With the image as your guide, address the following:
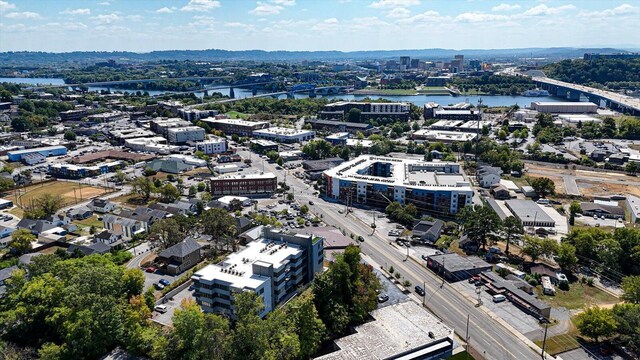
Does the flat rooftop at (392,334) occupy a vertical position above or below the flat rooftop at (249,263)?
below

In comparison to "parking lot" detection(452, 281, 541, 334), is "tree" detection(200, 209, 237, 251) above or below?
above

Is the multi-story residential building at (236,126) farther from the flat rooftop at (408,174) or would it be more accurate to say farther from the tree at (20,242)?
the tree at (20,242)

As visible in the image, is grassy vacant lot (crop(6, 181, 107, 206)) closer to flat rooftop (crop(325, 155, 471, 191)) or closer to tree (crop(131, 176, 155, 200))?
tree (crop(131, 176, 155, 200))

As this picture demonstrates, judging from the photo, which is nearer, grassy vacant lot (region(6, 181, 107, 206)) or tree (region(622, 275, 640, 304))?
tree (region(622, 275, 640, 304))

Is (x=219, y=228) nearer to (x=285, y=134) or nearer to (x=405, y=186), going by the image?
(x=405, y=186)

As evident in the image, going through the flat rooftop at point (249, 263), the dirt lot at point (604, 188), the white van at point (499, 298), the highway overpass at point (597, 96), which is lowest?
the white van at point (499, 298)

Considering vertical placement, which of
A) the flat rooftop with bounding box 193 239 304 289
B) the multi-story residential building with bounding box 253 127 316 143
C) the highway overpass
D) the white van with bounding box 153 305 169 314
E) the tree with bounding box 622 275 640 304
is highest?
the highway overpass

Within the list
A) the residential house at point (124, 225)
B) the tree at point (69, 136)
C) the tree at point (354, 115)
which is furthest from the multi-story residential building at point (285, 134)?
the residential house at point (124, 225)

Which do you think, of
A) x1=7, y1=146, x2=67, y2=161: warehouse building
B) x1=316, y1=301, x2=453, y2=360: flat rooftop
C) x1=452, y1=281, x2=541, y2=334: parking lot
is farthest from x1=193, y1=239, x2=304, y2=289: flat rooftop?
x1=7, y1=146, x2=67, y2=161: warehouse building

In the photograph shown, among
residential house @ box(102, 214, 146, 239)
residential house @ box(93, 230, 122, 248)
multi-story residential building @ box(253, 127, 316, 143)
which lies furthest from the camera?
multi-story residential building @ box(253, 127, 316, 143)
